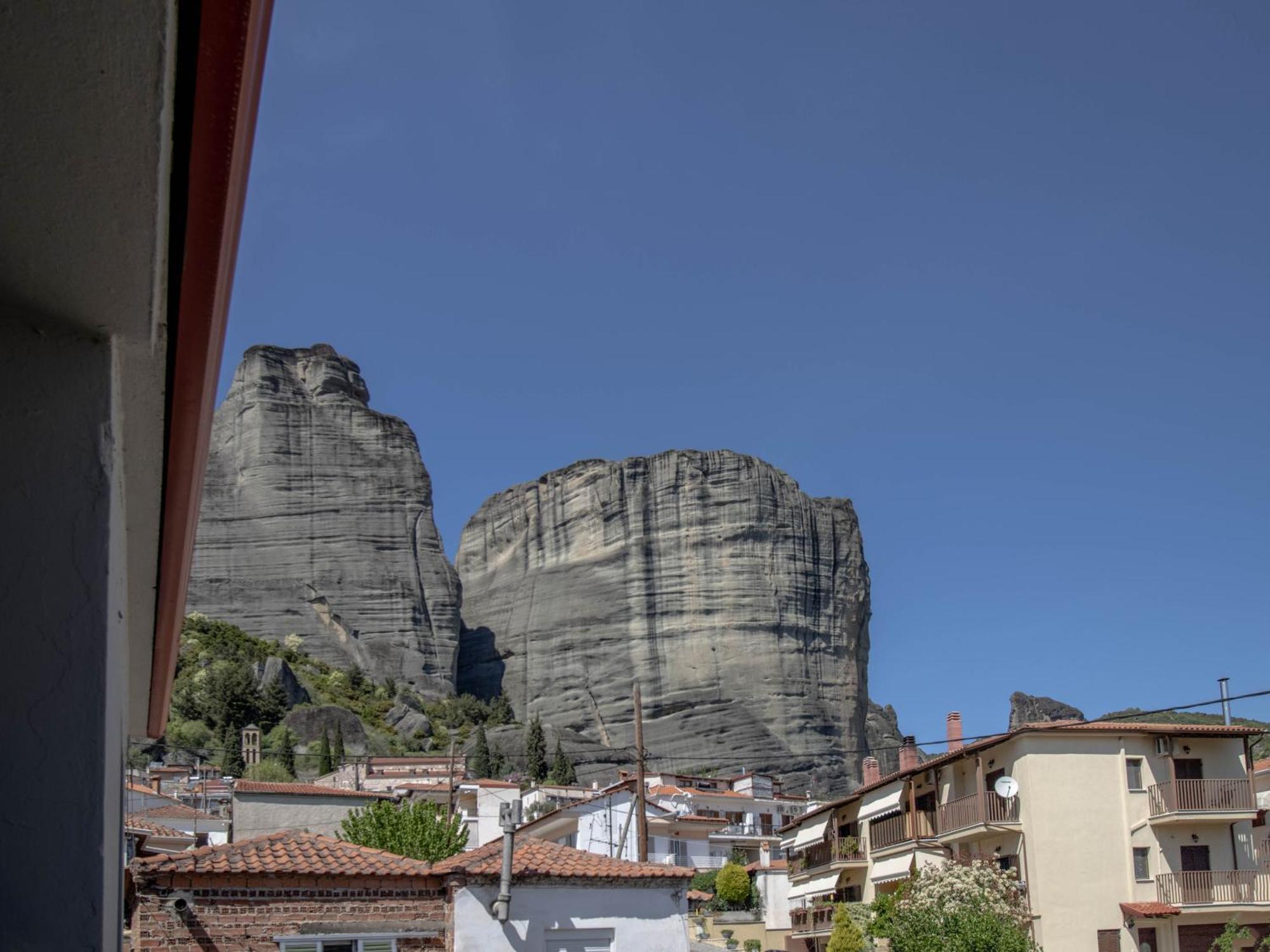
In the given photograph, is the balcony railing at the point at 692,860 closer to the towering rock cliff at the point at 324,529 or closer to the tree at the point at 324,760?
the tree at the point at 324,760

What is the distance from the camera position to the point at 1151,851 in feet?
110

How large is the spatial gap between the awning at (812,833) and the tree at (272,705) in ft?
134

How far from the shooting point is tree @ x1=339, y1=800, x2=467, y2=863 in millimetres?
25703

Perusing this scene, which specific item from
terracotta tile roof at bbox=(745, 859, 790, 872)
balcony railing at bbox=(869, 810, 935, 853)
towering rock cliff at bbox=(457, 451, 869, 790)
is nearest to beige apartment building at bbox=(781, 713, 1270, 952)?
balcony railing at bbox=(869, 810, 935, 853)

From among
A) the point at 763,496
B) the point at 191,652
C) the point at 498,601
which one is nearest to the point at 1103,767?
the point at 191,652

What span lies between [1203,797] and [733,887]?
19630 millimetres

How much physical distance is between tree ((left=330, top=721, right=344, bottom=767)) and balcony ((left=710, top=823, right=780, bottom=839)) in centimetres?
2040

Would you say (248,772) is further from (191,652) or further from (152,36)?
(152,36)

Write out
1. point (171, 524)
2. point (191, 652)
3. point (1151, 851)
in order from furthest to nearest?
point (191, 652)
point (1151, 851)
point (171, 524)

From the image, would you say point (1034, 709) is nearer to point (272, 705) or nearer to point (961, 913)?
point (272, 705)

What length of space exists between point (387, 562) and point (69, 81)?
11063 centimetres

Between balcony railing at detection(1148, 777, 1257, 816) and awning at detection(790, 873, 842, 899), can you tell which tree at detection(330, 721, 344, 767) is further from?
balcony railing at detection(1148, 777, 1257, 816)

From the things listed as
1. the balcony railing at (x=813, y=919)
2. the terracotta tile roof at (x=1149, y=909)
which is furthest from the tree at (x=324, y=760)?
the terracotta tile roof at (x=1149, y=909)

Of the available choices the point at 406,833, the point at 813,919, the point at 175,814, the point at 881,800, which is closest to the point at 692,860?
the point at 813,919
